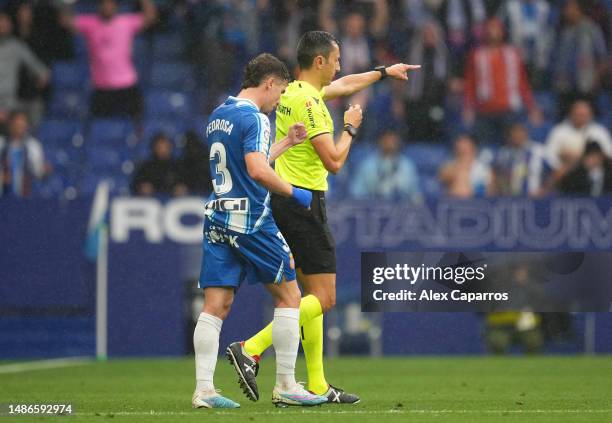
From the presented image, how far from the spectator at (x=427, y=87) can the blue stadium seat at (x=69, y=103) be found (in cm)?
Result: 439

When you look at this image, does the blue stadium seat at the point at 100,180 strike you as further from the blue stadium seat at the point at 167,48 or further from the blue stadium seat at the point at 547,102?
the blue stadium seat at the point at 547,102

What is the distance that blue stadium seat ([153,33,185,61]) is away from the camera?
21.0m

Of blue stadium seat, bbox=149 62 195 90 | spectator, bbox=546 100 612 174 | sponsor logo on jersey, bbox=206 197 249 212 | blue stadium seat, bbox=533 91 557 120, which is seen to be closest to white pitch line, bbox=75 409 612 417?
sponsor logo on jersey, bbox=206 197 249 212

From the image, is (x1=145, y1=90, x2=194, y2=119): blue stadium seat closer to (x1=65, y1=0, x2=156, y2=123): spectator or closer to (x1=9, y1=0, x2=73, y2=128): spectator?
(x1=65, y1=0, x2=156, y2=123): spectator

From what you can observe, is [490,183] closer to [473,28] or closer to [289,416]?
[473,28]

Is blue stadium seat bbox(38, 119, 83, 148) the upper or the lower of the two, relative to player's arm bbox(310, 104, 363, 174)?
upper

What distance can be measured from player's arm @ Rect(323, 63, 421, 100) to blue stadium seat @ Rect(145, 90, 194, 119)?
9.83 m

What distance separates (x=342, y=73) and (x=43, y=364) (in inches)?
229

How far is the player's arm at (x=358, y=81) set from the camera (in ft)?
33.7

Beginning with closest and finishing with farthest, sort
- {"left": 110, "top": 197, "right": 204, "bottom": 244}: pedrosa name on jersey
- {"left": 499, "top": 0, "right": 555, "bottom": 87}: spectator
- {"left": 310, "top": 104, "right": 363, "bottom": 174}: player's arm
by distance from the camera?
{"left": 310, "top": 104, "right": 363, "bottom": 174}: player's arm, {"left": 110, "top": 197, "right": 204, "bottom": 244}: pedrosa name on jersey, {"left": 499, "top": 0, "right": 555, "bottom": 87}: spectator

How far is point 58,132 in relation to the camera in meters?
20.1

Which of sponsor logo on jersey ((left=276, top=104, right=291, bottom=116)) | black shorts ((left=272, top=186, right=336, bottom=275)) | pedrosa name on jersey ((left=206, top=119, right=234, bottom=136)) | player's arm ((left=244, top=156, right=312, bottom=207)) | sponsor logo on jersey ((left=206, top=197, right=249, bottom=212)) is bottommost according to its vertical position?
black shorts ((left=272, top=186, right=336, bottom=275))

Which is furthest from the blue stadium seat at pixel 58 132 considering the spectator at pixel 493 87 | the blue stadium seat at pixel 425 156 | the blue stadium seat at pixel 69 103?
the spectator at pixel 493 87

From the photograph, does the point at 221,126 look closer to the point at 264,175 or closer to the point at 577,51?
the point at 264,175
